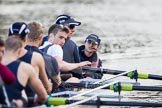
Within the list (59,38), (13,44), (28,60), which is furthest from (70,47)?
(13,44)

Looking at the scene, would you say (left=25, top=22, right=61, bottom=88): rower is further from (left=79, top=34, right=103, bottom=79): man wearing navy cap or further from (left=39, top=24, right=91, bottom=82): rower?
(left=79, top=34, right=103, bottom=79): man wearing navy cap

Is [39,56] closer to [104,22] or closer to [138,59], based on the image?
[138,59]

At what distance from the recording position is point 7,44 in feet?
24.5

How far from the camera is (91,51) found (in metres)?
11.9

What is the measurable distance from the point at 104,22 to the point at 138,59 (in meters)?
12.4

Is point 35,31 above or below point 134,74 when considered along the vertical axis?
above

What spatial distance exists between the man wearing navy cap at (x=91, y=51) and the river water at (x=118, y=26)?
131 cm

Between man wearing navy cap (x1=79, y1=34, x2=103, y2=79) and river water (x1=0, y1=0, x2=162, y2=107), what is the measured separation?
4.31 feet

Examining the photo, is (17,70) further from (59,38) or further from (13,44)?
(59,38)

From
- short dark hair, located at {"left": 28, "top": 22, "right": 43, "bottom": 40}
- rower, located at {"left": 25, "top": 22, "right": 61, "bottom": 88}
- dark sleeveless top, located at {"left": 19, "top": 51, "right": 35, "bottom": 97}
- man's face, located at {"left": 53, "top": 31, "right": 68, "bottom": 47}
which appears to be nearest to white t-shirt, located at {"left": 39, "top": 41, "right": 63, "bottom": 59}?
man's face, located at {"left": 53, "top": 31, "right": 68, "bottom": 47}

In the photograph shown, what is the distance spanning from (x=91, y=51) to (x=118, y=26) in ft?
53.2

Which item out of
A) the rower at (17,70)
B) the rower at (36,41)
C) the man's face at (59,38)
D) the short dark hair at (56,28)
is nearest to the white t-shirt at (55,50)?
the man's face at (59,38)

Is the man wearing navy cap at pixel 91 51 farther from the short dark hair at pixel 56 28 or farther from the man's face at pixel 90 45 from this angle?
the short dark hair at pixel 56 28

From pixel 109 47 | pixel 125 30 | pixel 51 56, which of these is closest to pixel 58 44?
pixel 51 56
